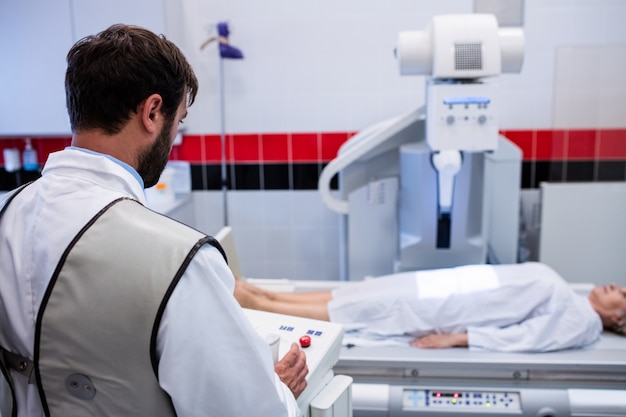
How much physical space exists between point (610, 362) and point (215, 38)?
2136mm

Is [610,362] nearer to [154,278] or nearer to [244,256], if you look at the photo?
[154,278]

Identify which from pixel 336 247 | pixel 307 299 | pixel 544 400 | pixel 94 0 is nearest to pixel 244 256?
pixel 336 247

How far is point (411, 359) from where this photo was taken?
1911 millimetres

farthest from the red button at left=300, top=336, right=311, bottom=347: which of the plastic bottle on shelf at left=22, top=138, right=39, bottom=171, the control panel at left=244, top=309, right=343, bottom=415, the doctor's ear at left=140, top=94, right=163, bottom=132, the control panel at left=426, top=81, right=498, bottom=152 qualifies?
the plastic bottle on shelf at left=22, top=138, right=39, bottom=171

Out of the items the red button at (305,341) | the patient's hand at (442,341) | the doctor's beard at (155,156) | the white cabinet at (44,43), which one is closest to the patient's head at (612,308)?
the patient's hand at (442,341)

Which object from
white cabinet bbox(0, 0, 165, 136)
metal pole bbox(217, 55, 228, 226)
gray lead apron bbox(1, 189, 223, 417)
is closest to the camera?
gray lead apron bbox(1, 189, 223, 417)

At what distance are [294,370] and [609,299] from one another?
140 cm

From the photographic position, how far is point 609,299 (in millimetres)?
2162

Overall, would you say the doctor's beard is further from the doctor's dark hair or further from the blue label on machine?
the blue label on machine

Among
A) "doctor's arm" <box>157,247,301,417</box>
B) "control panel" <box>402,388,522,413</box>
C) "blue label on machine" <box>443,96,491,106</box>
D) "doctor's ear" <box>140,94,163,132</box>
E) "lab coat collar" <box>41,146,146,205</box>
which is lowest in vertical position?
"control panel" <box>402,388,522,413</box>

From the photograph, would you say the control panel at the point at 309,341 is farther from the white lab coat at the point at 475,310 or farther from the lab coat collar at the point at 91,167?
the white lab coat at the point at 475,310

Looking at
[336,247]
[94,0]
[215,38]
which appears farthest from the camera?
[336,247]

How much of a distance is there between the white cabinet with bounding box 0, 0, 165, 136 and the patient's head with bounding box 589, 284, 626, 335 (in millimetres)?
2064

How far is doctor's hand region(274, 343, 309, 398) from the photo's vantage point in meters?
1.24
